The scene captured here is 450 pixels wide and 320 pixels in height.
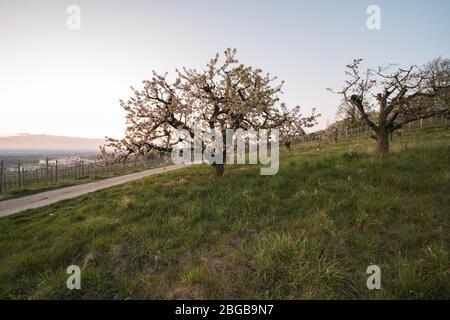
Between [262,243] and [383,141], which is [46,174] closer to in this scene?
[262,243]

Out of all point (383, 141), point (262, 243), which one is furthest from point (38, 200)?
point (383, 141)

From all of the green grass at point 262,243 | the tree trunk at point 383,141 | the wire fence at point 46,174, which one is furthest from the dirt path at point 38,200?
the tree trunk at point 383,141

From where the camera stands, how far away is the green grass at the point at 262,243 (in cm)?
445

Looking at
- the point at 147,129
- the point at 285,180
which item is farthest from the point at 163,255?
the point at 147,129

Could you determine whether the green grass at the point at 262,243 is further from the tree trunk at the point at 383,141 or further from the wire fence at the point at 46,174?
the wire fence at the point at 46,174

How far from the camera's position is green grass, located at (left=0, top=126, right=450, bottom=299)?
4453 millimetres

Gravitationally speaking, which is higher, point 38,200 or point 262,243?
point 262,243

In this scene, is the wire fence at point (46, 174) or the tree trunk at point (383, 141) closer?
the tree trunk at point (383, 141)

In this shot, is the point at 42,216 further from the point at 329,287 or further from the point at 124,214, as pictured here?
the point at 329,287

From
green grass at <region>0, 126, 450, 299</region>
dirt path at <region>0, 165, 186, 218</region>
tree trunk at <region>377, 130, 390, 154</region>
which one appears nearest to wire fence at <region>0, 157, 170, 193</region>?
dirt path at <region>0, 165, 186, 218</region>

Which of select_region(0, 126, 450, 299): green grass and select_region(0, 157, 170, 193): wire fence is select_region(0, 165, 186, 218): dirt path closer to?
select_region(0, 157, 170, 193): wire fence

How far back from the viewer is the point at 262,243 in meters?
5.79

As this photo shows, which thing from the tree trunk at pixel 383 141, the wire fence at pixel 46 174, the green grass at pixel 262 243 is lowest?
the wire fence at pixel 46 174
